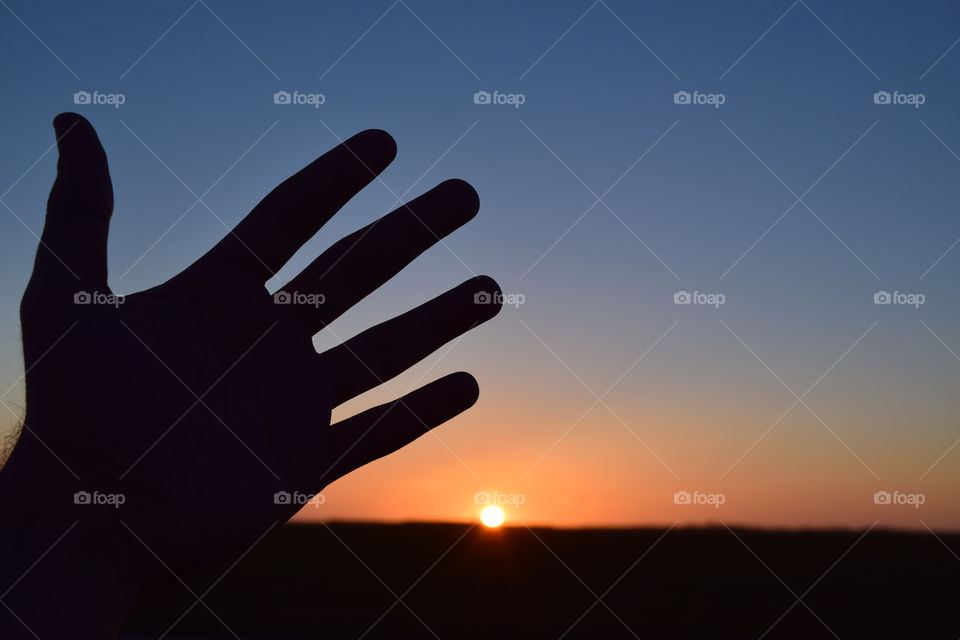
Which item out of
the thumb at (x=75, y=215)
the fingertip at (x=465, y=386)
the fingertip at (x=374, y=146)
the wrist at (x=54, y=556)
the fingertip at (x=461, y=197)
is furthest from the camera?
the fingertip at (x=465, y=386)

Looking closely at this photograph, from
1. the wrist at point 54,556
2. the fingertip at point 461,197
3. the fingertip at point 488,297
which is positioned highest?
the fingertip at point 461,197

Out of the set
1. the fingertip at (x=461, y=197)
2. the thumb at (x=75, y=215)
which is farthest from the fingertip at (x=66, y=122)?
the fingertip at (x=461, y=197)

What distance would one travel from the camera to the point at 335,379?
2.36 meters

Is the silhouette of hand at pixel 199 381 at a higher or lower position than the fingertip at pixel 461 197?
lower

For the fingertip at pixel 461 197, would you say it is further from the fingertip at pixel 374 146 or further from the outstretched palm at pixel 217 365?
the fingertip at pixel 374 146

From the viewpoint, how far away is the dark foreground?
1351 centimetres

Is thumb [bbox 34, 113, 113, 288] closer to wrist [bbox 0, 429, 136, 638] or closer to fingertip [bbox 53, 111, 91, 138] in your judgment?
fingertip [bbox 53, 111, 91, 138]

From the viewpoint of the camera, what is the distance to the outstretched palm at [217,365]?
2021 mm

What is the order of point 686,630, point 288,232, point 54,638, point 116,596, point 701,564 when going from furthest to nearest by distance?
point 701,564, point 686,630, point 288,232, point 116,596, point 54,638

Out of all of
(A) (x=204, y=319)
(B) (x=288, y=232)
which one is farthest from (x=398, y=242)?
(A) (x=204, y=319)

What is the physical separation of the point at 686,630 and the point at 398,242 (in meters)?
13.1

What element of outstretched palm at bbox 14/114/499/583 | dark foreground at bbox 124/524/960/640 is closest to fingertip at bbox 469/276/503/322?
outstretched palm at bbox 14/114/499/583

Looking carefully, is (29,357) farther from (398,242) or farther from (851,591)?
(851,591)

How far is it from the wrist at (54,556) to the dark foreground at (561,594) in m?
7.47
